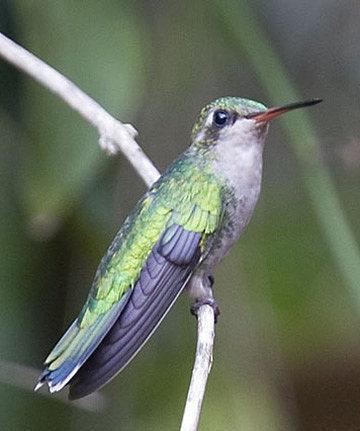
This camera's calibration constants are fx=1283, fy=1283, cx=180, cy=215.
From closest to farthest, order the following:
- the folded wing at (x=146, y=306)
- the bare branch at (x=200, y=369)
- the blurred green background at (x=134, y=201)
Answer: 1. the bare branch at (x=200, y=369)
2. the folded wing at (x=146, y=306)
3. the blurred green background at (x=134, y=201)

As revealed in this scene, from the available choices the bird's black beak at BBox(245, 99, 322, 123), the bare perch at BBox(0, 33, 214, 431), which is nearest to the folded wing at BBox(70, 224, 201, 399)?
the bare perch at BBox(0, 33, 214, 431)

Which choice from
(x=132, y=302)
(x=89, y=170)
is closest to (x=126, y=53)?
(x=89, y=170)

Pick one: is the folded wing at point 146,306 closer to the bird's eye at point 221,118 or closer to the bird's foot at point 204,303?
the bird's foot at point 204,303

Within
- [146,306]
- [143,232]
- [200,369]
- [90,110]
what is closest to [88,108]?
[90,110]

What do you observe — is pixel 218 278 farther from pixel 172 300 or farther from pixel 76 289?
pixel 172 300

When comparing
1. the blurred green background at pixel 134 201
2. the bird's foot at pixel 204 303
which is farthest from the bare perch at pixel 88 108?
the bird's foot at pixel 204 303
